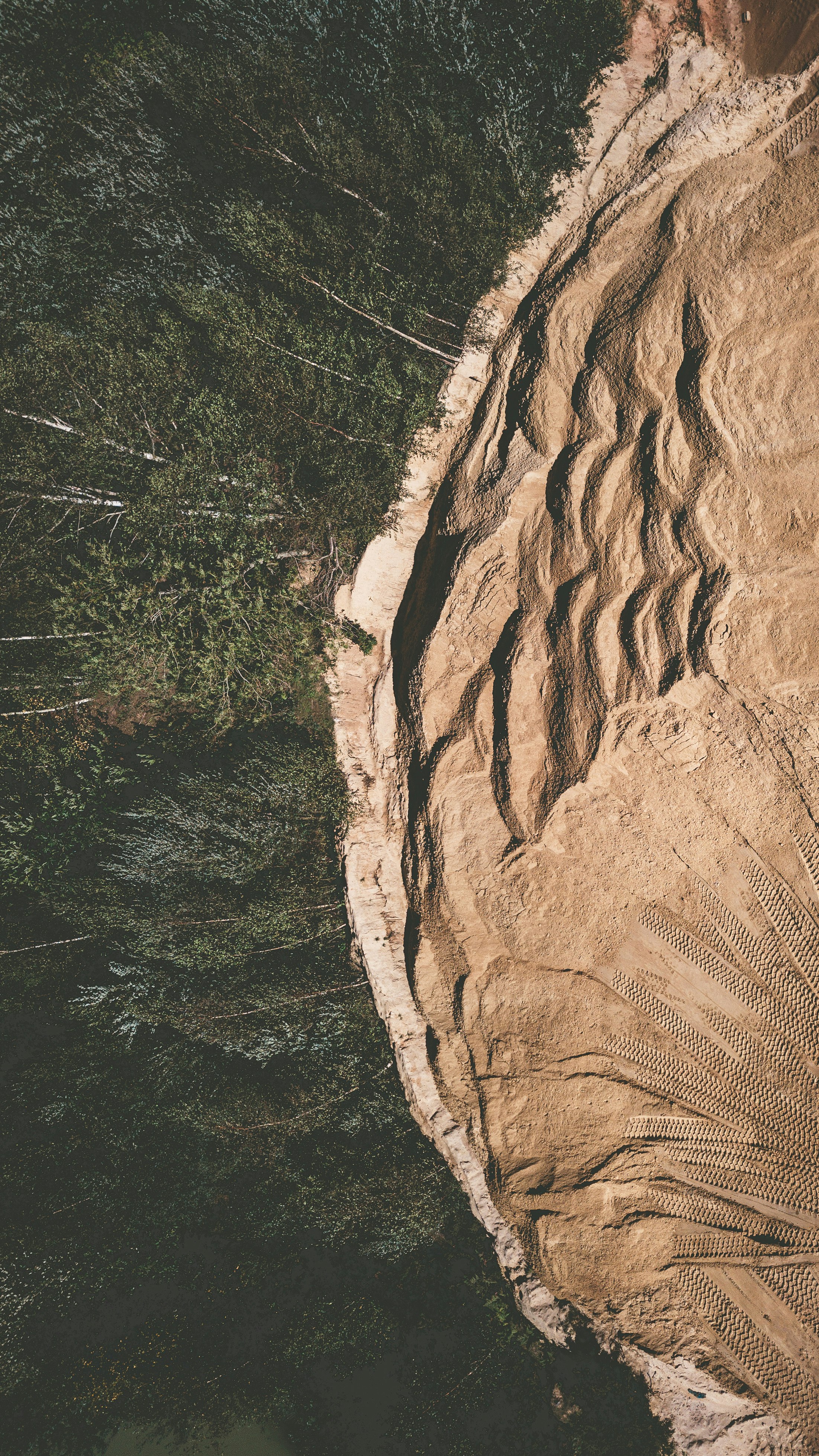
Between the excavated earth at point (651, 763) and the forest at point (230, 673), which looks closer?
the excavated earth at point (651, 763)

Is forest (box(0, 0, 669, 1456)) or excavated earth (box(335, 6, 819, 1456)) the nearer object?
excavated earth (box(335, 6, 819, 1456))

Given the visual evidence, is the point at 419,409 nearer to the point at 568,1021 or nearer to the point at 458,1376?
the point at 568,1021

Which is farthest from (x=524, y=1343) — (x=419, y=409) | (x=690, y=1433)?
(x=419, y=409)

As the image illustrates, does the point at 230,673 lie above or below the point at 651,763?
below

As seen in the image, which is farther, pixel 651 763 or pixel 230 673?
pixel 230 673
